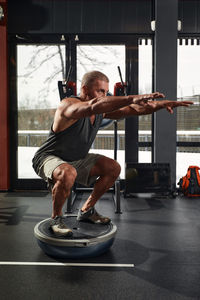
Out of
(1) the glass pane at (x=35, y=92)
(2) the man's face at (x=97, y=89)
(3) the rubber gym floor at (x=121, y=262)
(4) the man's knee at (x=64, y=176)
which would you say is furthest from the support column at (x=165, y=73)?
(4) the man's knee at (x=64, y=176)

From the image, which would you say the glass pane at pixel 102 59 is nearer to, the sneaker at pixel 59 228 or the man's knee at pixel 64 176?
the man's knee at pixel 64 176

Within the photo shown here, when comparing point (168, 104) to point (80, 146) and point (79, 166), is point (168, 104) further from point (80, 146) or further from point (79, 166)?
point (79, 166)

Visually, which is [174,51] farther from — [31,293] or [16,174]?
[31,293]

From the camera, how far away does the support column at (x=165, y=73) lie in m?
4.19

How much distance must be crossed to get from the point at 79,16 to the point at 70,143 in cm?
270

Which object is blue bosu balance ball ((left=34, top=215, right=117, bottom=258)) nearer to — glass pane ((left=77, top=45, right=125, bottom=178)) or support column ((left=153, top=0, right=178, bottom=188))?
support column ((left=153, top=0, right=178, bottom=188))

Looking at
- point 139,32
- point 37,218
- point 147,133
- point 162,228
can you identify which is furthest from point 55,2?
point 162,228

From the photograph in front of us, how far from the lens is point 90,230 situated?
2283mm

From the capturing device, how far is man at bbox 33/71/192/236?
2.02 m

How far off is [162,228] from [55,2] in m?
3.34

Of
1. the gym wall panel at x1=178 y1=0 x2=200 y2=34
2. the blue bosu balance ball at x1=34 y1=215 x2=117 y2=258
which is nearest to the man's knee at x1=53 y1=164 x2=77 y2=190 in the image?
the blue bosu balance ball at x1=34 y1=215 x2=117 y2=258

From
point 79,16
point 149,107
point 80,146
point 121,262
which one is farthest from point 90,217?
point 79,16

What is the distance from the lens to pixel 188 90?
14.4 ft

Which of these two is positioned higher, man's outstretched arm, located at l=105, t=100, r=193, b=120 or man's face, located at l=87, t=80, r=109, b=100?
man's face, located at l=87, t=80, r=109, b=100
